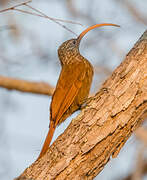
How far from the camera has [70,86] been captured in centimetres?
442

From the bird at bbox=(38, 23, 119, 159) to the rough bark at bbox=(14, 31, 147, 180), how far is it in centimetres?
37

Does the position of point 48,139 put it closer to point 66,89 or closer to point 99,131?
point 99,131

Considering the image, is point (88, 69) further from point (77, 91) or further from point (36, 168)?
point (36, 168)

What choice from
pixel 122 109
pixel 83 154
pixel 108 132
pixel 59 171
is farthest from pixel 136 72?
pixel 59 171

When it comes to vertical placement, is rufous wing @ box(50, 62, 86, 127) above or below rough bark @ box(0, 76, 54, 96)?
above

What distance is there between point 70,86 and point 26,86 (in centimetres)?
133

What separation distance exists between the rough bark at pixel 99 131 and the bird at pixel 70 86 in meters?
0.37

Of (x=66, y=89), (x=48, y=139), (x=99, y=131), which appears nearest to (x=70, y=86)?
(x=66, y=89)

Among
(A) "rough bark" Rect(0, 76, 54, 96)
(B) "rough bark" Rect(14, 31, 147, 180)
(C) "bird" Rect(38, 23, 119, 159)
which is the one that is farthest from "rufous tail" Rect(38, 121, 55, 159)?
(A) "rough bark" Rect(0, 76, 54, 96)

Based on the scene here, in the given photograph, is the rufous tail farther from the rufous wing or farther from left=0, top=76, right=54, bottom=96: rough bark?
left=0, top=76, right=54, bottom=96: rough bark

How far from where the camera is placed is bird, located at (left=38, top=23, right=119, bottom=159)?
156 inches

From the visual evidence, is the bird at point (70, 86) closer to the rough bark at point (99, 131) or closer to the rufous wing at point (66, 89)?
the rufous wing at point (66, 89)

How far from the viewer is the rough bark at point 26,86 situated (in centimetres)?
550

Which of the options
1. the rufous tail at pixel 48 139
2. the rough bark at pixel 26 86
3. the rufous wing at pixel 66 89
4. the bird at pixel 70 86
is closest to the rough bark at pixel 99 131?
the rufous tail at pixel 48 139
